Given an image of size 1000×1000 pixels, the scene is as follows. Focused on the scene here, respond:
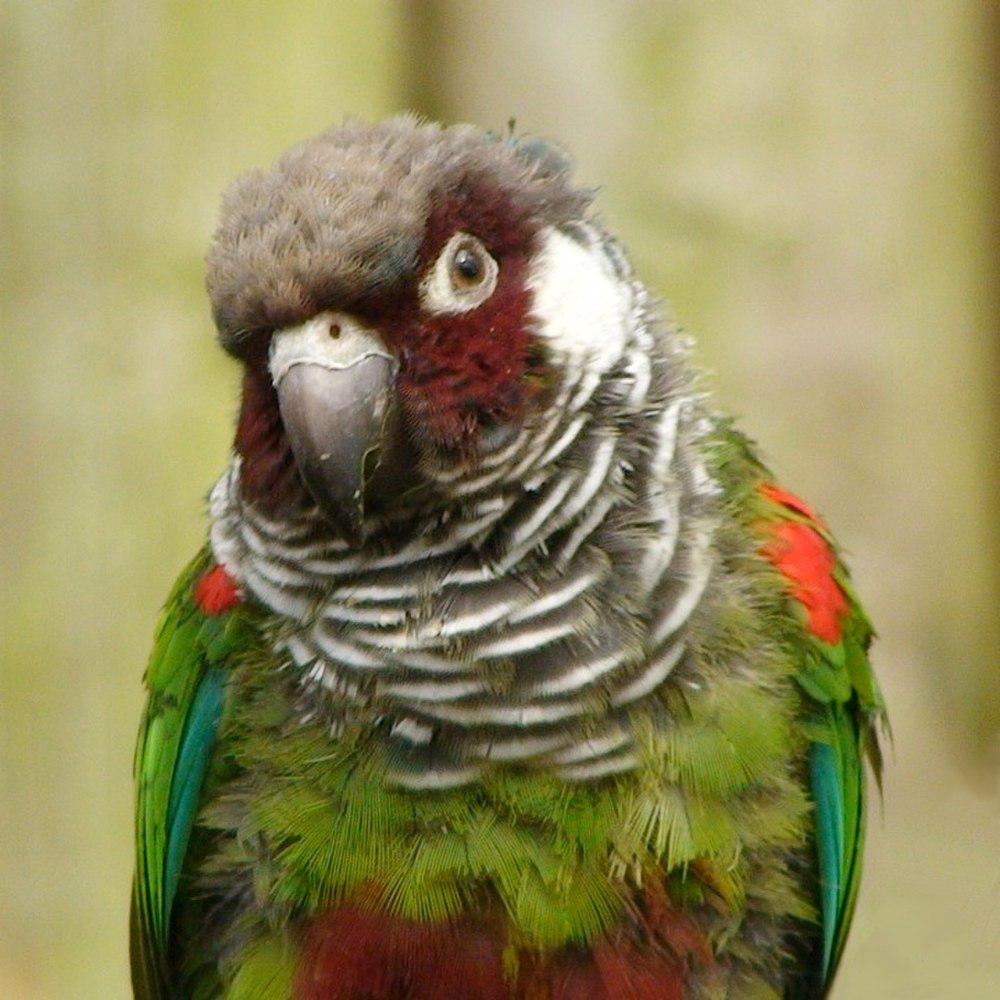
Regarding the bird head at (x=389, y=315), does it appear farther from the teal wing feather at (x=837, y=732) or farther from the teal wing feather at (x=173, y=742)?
the teal wing feather at (x=837, y=732)

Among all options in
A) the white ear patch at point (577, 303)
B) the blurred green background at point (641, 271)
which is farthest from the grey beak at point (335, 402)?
the blurred green background at point (641, 271)

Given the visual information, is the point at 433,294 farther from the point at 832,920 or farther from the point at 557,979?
the point at 832,920

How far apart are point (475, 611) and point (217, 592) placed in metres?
0.39

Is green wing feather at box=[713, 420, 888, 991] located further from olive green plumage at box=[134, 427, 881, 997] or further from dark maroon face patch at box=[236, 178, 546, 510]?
dark maroon face patch at box=[236, 178, 546, 510]

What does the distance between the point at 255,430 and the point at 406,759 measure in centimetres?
42

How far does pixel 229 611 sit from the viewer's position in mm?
1806

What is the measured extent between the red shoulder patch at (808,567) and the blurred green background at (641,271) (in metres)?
0.64

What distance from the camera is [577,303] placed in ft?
5.48

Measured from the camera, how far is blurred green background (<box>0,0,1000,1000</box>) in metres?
2.45

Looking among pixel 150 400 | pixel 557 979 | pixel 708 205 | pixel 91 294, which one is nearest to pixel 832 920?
pixel 557 979

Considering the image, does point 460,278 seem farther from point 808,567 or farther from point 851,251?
point 851,251

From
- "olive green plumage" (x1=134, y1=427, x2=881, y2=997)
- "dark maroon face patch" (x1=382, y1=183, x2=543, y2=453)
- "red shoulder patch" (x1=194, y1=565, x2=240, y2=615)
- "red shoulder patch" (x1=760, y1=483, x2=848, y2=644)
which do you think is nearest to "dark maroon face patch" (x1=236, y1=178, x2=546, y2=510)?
"dark maroon face patch" (x1=382, y1=183, x2=543, y2=453)

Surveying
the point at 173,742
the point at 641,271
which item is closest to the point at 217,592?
the point at 173,742

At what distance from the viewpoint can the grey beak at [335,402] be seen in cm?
146
